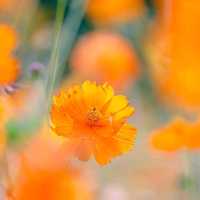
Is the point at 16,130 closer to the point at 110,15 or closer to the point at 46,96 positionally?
the point at 46,96

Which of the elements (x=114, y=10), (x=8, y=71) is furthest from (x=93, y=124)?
(x=114, y=10)

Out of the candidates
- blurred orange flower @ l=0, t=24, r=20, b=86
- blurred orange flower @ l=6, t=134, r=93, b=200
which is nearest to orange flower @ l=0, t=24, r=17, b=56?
blurred orange flower @ l=0, t=24, r=20, b=86

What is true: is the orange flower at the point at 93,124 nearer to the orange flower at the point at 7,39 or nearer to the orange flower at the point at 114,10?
the orange flower at the point at 7,39

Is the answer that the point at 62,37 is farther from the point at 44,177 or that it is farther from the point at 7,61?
the point at 44,177

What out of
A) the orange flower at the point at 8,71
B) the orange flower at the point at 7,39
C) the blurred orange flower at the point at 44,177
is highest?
the orange flower at the point at 7,39

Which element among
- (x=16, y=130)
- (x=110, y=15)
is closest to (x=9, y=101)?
(x=16, y=130)

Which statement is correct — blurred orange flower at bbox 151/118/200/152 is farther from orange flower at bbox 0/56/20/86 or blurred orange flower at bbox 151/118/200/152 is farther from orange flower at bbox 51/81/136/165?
orange flower at bbox 0/56/20/86

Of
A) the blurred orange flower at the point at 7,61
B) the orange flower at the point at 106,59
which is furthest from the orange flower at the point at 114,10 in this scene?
the blurred orange flower at the point at 7,61
